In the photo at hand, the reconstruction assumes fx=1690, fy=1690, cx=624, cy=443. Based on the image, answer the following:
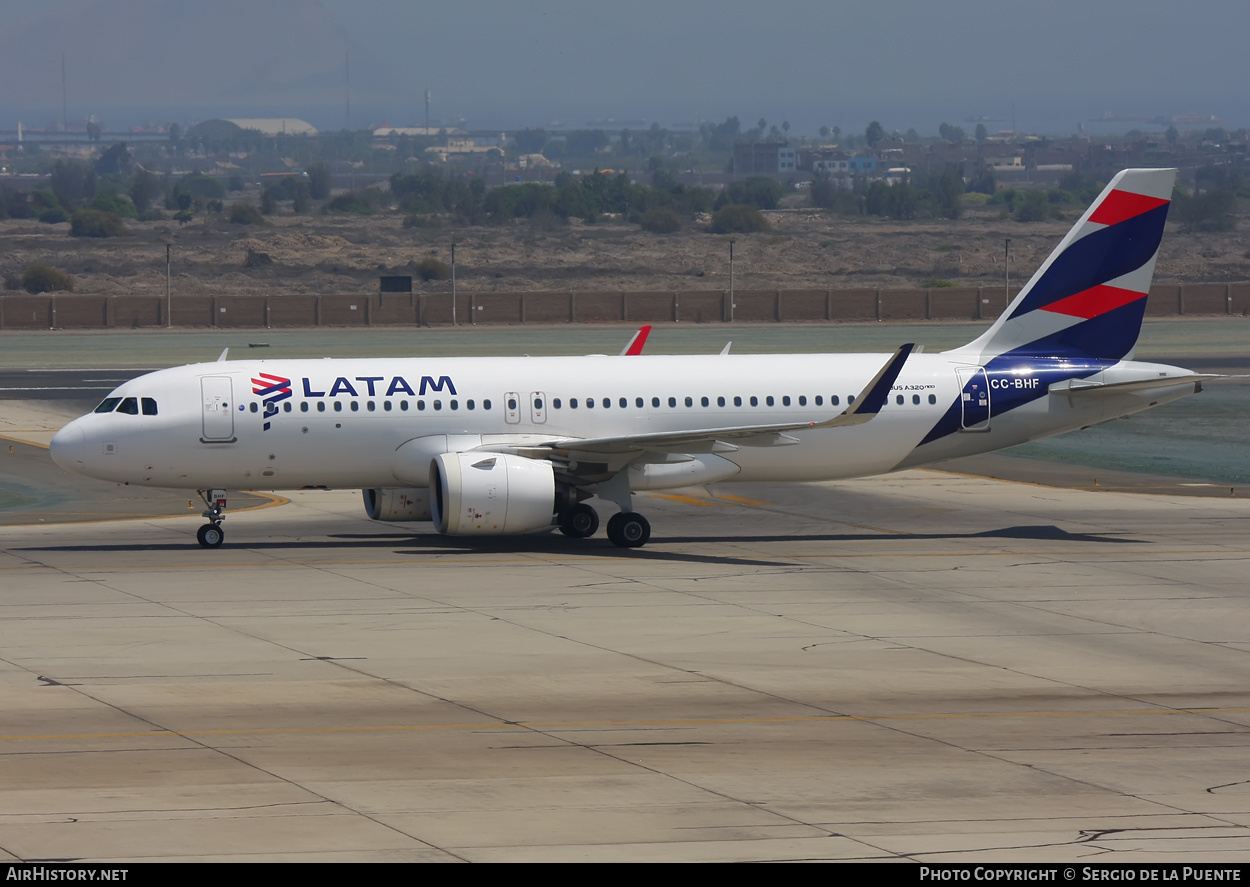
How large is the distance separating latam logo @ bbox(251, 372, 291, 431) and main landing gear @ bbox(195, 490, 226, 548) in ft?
7.47

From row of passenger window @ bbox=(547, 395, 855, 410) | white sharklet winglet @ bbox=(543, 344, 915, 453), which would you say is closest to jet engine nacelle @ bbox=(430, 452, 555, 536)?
white sharklet winglet @ bbox=(543, 344, 915, 453)

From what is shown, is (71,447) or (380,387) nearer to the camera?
(71,447)

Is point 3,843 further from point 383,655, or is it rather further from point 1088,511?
point 1088,511

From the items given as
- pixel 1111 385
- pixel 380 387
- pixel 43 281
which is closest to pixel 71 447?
pixel 380 387

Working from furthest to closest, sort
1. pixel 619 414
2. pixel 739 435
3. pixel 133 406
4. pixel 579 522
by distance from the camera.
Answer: pixel 619 414 → pixel 579 522 → pixel 133 406 → pixel 739 435

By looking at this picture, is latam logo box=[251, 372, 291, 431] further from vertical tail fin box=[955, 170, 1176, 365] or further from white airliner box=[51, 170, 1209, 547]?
vertical tail fin box=[955, 170, 1176, 365]

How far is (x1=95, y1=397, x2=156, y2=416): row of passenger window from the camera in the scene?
36781 millimetres

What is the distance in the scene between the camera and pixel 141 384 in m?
37.3

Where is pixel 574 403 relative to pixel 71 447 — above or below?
above

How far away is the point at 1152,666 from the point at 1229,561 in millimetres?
10579

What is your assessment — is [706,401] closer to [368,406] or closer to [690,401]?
[690,401]

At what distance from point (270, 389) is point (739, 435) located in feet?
34.1

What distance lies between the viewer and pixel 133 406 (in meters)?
36.9
